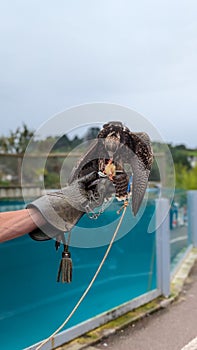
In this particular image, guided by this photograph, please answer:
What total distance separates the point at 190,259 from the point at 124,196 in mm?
5440

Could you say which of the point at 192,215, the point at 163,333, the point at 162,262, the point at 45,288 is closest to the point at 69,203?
the point at 45,288

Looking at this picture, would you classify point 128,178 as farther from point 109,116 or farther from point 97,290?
point 97,290

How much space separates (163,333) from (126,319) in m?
0.39

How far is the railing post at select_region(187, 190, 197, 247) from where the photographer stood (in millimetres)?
7422

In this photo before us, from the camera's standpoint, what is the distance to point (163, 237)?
185 inches

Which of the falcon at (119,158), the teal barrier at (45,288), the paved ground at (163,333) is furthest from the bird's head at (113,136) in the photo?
the paved ground at (163,333)

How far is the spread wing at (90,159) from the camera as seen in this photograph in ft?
4.87

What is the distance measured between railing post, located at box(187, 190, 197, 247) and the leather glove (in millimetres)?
6155

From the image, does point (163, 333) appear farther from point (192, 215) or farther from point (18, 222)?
point (192, 215)

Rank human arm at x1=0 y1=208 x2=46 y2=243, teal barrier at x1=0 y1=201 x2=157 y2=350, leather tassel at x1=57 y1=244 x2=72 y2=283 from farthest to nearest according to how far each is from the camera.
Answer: teal barrier at x1=0 y1=201 x2=157 y2=350
leather tassel at x1=57 y1=244 x2=72 y2=283
human arm at x1=0 y1=208 x2=46 y2=243

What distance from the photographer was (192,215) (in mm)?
7480

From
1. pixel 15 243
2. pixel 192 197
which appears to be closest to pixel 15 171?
pixel 192 197

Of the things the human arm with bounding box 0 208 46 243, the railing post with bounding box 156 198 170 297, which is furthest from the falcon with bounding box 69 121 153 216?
the railing post with bounding box 156 198 170 297

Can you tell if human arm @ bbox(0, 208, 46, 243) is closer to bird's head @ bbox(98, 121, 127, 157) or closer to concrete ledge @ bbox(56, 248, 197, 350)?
bird's head @ bbox(98, 121, 127, 157)
